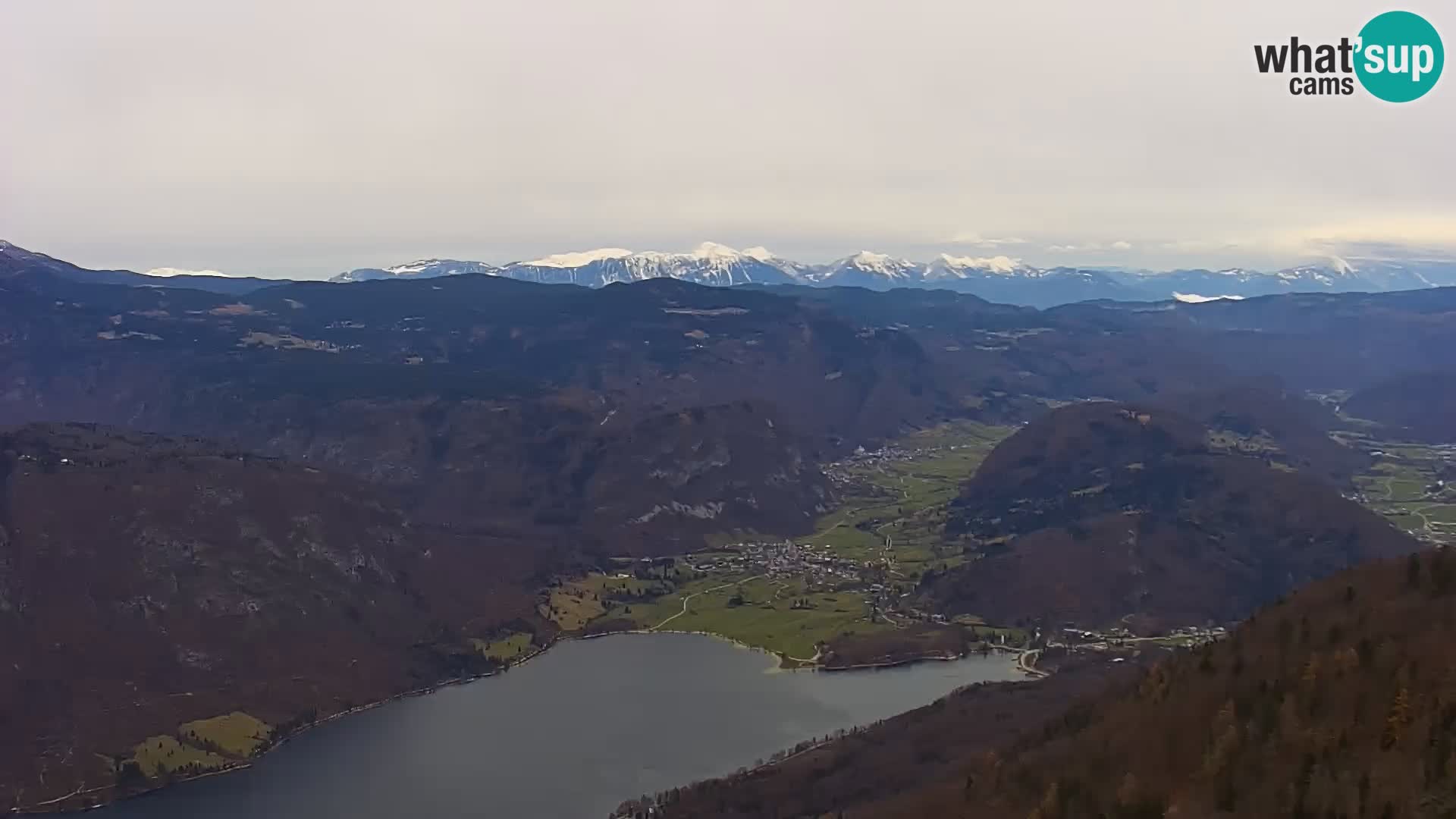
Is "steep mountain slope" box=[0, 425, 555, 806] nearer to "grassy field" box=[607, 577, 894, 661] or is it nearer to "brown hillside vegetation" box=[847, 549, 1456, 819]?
"grassy field" box=[607, 577, 894, 661]

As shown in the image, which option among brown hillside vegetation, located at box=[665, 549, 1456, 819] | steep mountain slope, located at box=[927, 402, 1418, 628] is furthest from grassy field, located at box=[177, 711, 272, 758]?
steep mountain slope, located at box=[927, 402, 1418, 628]

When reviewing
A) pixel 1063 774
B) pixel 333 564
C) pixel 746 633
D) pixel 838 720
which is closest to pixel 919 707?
pixel 838 720

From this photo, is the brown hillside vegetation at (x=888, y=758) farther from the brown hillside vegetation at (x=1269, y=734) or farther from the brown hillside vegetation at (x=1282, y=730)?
the brown hillside vegetation at (x=1282, y=730)

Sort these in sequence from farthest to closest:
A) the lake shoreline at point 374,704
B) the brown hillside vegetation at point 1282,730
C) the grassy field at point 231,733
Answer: the grassy field at point 231,733 < the lake shoreline at point 374,704 < the brown hillside vegetation at point 1282,730

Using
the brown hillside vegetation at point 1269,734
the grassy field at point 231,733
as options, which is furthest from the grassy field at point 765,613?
the brown hillside vegetation at point 1269,734

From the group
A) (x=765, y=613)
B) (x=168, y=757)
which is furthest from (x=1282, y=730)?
(x=765, y=613)

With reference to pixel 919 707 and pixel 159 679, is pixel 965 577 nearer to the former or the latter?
pixel 919 707
